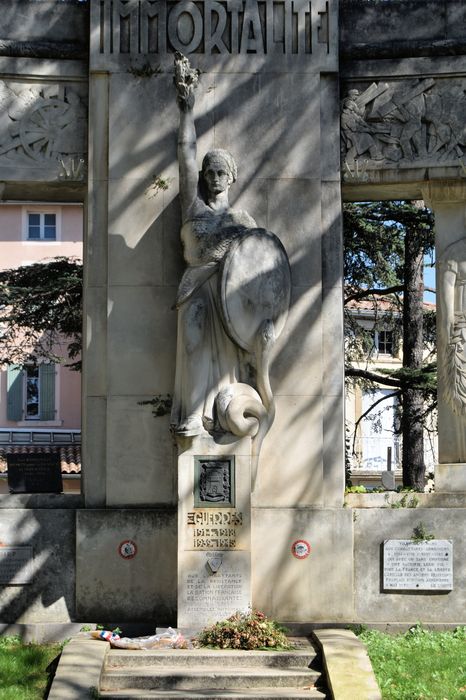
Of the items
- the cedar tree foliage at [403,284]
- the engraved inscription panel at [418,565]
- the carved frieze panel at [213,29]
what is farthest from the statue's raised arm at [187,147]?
the cedar tree foliage at [403,284]

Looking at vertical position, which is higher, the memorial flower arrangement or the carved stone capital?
the carved stone capital

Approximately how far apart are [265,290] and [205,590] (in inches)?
121

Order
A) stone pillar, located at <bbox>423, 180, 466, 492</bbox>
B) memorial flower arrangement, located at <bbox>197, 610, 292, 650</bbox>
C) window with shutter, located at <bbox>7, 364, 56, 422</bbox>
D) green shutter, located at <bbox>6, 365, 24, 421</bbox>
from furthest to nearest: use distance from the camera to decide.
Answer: window with shutter, located at <bbox>7, 364, 56, 422</bbox>
green shutter, located at <bbox>6, 365, 24, 421</bbox>
stone pillar, located at <bbox>423, 180, 466, 492</bbox>
memorial flower arrangement, located at <bbox>197, 610, 292, 650</bbox>

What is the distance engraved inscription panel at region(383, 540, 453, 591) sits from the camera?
1340 cm

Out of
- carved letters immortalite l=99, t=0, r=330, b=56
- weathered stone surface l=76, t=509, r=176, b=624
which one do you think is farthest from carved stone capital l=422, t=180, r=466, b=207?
weathered stone surface l=76, t=509, r=176, b=624

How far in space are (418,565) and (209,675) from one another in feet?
10.1

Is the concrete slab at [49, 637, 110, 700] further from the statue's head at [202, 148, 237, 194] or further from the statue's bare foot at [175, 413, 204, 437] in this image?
the statue's head at [202, 148, 237, 194]

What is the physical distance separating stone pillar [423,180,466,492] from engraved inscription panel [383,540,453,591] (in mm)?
681

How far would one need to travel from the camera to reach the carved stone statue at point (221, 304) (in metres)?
12.9

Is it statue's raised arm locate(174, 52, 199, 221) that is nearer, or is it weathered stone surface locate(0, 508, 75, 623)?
statue's raised arm locate(174, 52, 199, 221)

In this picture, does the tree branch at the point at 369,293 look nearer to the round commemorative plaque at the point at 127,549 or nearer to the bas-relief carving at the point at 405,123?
the bas-relief carving at the point at 405,123

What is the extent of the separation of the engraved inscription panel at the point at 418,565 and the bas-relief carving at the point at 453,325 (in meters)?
1.51

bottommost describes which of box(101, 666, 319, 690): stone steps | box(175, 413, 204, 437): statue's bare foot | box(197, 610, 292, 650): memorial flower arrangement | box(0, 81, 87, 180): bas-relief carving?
box(101, 666, 319, 690): stone steps

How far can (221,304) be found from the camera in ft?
42.6
